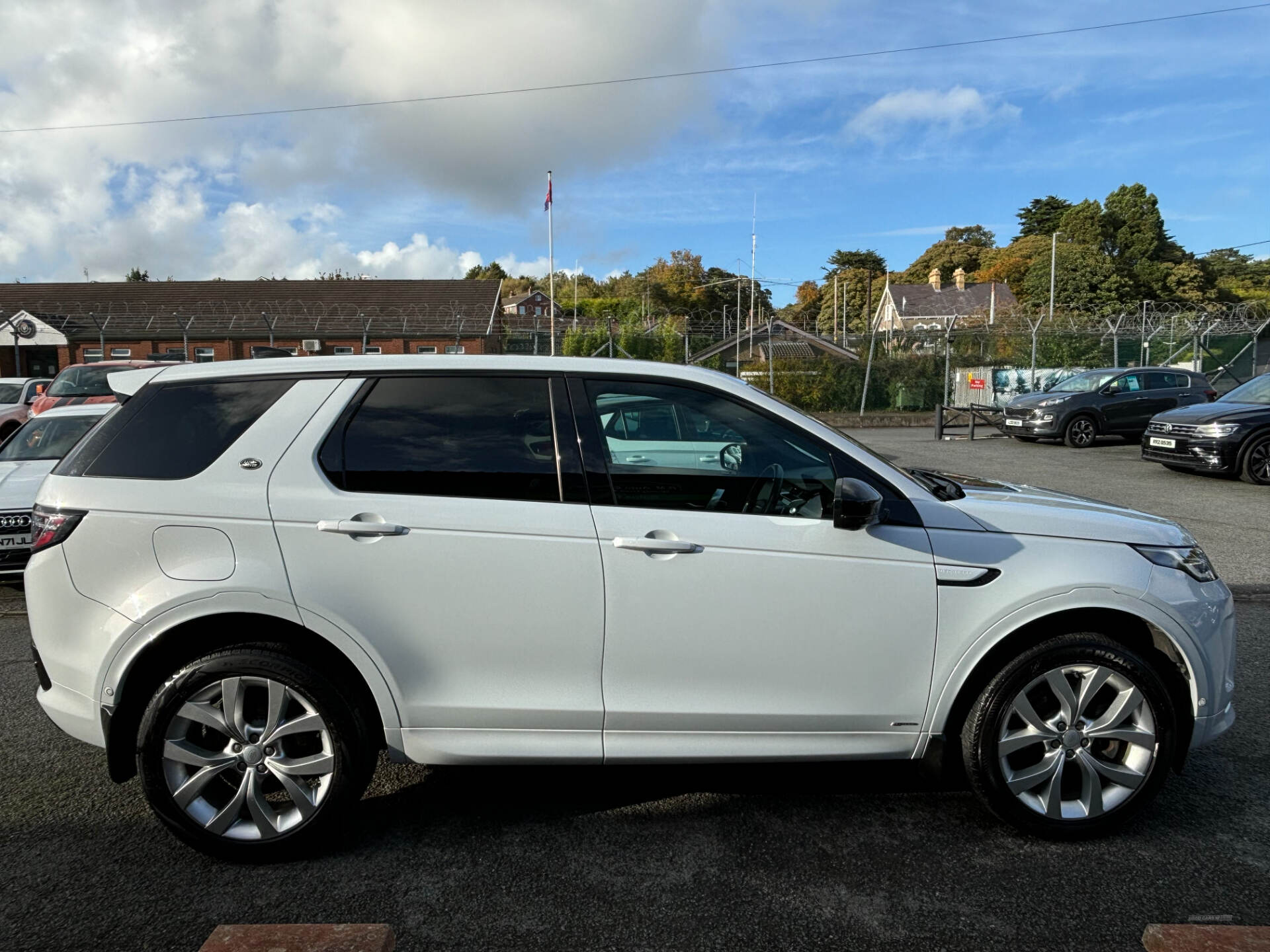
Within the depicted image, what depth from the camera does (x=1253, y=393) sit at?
12641 mm

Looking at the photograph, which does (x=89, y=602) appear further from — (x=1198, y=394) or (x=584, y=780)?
(x=1198, y=394)

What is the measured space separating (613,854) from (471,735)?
2.14 ft

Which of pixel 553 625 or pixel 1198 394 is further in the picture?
pixel 1198 394

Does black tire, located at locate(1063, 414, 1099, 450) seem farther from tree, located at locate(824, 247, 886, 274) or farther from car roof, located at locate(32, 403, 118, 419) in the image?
tree, located at locate(824, 247, 886, 274)

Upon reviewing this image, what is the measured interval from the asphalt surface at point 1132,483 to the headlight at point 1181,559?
1.20m

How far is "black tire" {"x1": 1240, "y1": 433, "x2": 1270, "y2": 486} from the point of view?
1196 cm

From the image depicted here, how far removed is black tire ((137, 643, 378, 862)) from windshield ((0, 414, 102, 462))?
601 centimetres

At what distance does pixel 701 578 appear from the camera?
3.02 metres

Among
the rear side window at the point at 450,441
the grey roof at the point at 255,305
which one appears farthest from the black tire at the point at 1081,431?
the grey roof at the point at 255,305

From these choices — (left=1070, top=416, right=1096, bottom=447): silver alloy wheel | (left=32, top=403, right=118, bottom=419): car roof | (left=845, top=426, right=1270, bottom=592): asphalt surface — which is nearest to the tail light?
(left=845, top=426, right=1270, bottom=592): asphalt surface

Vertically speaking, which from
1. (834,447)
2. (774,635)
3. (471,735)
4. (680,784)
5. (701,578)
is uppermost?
(834,447)

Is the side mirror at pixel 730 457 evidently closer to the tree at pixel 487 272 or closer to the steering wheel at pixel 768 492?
the steering wheel at pixel 768 492

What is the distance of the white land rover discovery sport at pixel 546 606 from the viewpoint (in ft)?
9.84

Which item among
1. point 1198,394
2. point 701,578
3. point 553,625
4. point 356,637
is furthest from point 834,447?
point 1198,394
